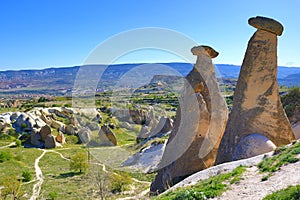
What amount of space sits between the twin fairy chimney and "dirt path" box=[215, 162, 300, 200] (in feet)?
7.53

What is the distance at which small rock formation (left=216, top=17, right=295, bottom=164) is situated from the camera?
28.8 feet

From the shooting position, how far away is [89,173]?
1758cm

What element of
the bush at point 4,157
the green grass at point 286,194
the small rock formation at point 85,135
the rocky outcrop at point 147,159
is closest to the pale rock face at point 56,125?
the small rock formation at point 85,135

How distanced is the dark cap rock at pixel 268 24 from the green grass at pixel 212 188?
14.8ft

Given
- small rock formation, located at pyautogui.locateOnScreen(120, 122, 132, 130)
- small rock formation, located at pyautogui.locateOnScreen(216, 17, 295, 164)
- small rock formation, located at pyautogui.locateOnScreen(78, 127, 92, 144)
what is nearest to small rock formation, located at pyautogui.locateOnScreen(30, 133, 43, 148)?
small rock formation, located at pyautogui.locateOnScreen(78, 127, 92, 144)

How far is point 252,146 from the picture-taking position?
27.5 ft

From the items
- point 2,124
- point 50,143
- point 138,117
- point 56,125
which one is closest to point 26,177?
point 50,143

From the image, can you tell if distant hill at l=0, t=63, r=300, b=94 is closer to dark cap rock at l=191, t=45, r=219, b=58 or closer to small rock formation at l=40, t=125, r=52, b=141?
small rock formation at l=40, t=125, r=52, b=141

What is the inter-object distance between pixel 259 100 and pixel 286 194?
4802 mm

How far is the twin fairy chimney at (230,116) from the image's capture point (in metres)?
8.78

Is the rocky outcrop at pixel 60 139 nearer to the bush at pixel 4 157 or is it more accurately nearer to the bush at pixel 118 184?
the bush at pixel 4 157

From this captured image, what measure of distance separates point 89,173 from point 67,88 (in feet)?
333

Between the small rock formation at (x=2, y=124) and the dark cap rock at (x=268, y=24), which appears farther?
the small rock formation at (x=2, y=124)

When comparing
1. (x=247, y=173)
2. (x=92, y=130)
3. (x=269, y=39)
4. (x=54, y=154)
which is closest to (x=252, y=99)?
(x=269, y=39)
